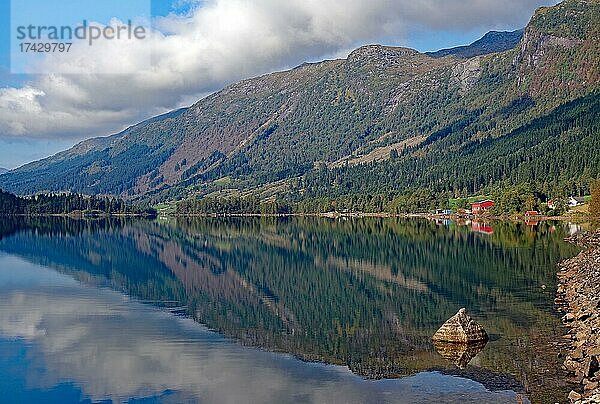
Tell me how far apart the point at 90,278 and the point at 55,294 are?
482 inches

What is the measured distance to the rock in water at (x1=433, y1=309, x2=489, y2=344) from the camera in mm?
36844

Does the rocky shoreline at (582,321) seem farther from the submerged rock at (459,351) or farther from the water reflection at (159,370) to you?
the submerged rock at (459,351)

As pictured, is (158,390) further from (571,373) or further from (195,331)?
(571,373)

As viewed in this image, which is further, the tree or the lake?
the tree

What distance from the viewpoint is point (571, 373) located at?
29.8 metres

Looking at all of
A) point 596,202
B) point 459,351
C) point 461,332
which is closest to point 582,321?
point 461,332

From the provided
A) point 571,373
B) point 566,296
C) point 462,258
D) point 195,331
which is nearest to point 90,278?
point 195,331

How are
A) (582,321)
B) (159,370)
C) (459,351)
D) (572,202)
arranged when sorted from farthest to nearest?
(572,202), (582,321), (459,351), (159,370)

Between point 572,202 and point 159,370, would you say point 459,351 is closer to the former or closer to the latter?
point 159,370

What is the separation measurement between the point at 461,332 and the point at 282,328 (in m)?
12.7

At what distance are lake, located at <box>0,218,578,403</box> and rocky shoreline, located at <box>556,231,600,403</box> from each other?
91 cm

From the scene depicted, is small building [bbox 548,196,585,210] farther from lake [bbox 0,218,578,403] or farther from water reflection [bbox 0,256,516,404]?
water reflection [bbox 0,256,516,404]

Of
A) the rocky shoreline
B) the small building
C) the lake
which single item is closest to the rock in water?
the lake

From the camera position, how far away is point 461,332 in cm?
3688
